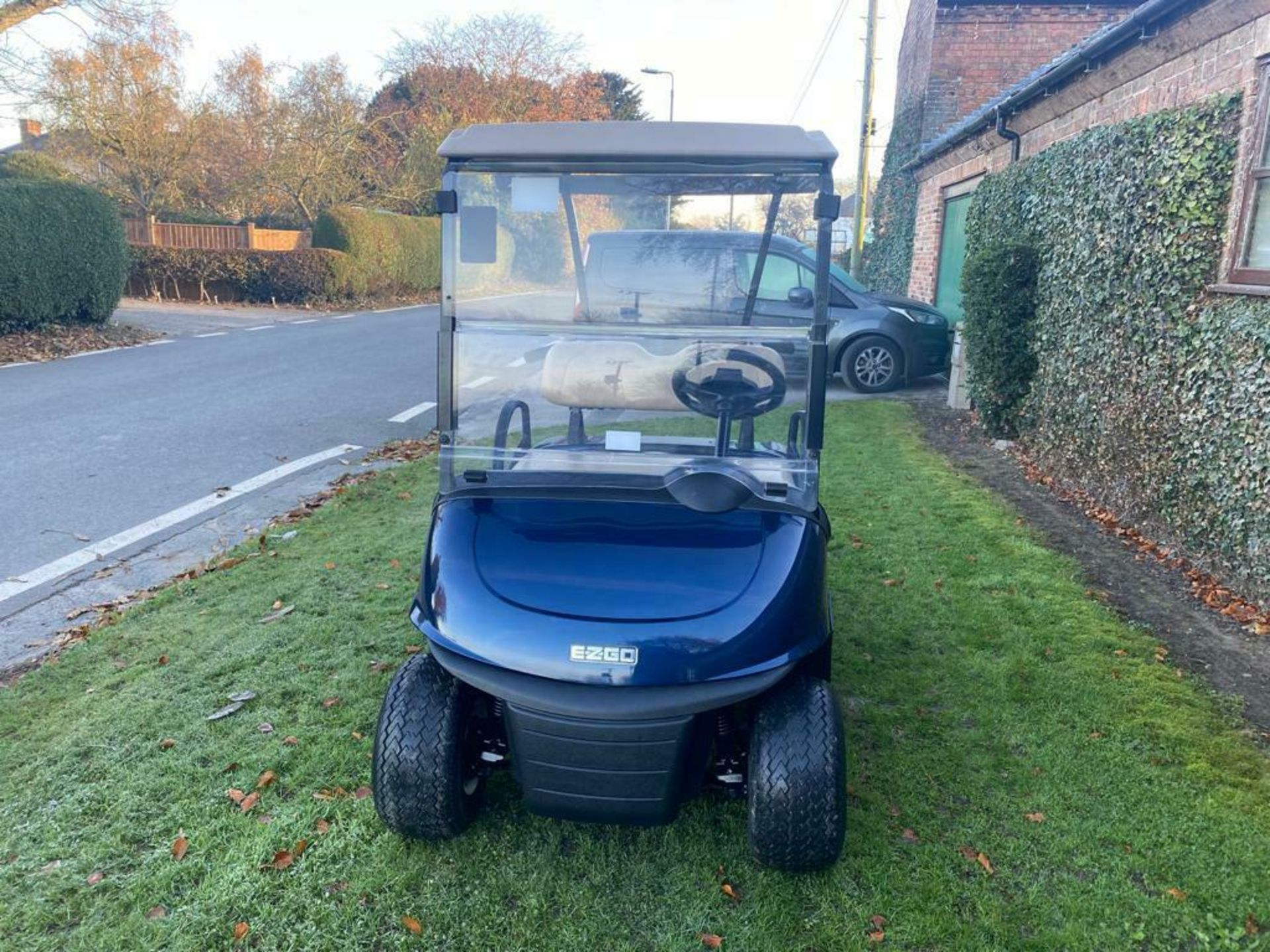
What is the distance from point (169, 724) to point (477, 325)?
1.78 meters

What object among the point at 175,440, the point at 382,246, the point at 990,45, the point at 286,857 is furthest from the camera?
the point at 382,246

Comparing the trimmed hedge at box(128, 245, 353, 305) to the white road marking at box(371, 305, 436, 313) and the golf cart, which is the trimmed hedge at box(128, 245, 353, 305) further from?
the golf cart

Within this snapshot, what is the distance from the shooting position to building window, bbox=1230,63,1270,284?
4.66m

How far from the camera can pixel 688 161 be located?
109 inches

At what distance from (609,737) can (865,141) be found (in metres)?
20.6

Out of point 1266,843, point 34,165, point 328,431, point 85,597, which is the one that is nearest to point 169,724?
point 85,597

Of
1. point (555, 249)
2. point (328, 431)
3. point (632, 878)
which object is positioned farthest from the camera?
point (328, 431)

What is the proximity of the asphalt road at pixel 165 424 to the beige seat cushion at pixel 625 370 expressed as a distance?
3013mm

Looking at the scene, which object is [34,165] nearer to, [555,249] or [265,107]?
[265,107]

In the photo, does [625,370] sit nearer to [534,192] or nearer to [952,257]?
[534,192]

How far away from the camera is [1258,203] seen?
4.72m

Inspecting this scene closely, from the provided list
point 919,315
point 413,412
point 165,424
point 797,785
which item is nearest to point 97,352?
point 165,424

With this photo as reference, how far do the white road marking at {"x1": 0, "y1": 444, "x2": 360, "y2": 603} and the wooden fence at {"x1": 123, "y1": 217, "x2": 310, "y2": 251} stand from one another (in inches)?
689

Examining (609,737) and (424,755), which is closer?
(609,737)
